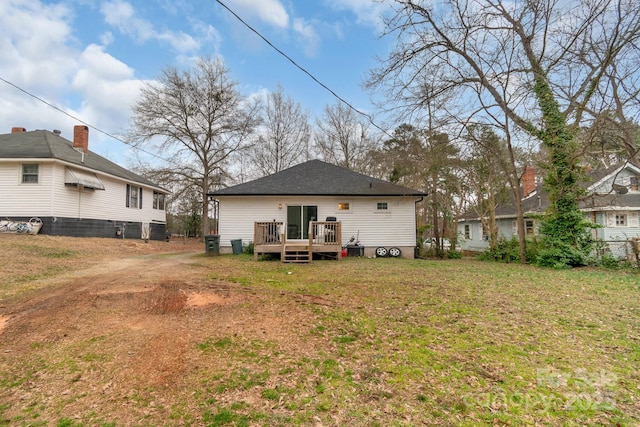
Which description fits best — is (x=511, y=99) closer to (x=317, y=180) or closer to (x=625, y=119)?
(x=625, y=119)

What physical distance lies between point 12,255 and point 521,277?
14640 mm

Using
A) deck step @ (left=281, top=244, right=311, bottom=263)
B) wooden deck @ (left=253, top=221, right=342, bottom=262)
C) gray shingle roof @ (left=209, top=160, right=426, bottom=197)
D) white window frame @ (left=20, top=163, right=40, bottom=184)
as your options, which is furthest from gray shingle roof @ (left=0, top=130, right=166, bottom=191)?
deck step @ (left=281, top=244, right=311, bottom=263)

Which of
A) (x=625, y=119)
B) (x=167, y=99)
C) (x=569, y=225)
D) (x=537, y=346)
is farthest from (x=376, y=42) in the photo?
(x=167, y=99)

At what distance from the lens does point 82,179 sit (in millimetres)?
A: 14102

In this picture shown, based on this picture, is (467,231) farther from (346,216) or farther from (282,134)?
(282,134)

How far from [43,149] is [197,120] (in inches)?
350

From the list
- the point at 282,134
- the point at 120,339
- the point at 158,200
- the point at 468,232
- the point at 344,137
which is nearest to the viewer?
the point at 120,339

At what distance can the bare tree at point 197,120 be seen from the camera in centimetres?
1938

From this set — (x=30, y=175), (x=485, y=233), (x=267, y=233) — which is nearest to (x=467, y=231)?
(x=485, y=233)

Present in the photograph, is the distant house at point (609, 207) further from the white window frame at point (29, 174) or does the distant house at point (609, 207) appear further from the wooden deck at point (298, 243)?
the white window frame at point (29, 174)

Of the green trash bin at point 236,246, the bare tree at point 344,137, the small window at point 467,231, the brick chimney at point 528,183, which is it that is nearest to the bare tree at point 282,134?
the bare tree at point 344,137

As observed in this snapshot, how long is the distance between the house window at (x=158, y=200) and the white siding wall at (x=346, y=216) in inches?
410

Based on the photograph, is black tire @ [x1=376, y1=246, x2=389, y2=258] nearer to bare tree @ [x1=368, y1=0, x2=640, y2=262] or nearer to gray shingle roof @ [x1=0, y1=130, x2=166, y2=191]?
bare tree @ [x1=368, y1=0, x2=640, y2=262]

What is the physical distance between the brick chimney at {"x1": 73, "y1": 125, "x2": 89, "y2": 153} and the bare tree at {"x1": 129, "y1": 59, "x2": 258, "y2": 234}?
2922 mm
